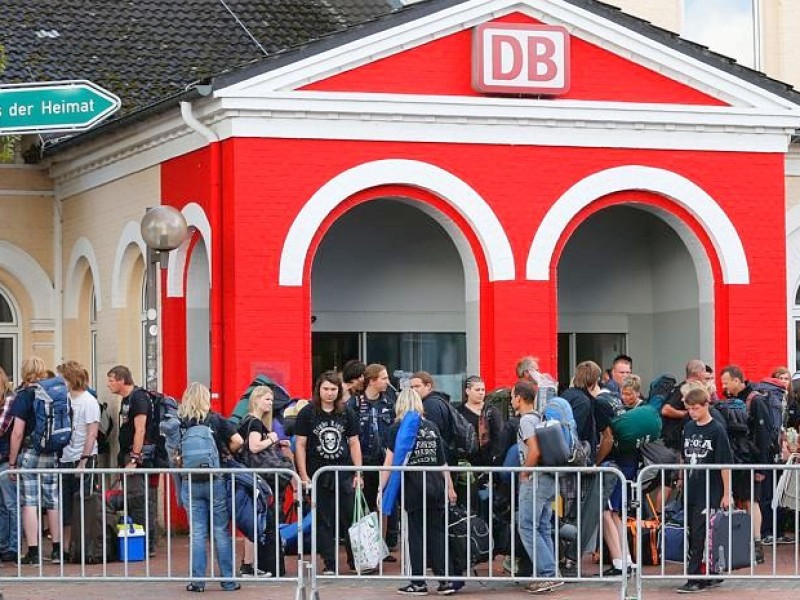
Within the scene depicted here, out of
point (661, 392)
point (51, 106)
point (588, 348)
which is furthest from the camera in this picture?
point (588, 348)

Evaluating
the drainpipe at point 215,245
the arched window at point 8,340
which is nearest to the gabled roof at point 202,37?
the drainpipe at point 215,245

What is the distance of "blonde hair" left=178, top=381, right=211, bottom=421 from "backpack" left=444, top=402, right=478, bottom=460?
2143mm

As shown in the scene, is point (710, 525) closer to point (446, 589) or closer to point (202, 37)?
point (446, 589)

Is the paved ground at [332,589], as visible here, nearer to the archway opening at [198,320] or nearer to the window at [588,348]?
the archway opening at [198,320]

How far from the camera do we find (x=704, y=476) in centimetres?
1554

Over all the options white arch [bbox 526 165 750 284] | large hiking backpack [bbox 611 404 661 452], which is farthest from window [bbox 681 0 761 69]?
large hiking backpack [bbox 611 404 661 452]

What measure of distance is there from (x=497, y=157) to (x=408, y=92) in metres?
1.20

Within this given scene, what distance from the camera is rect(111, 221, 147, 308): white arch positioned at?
22.2 metres

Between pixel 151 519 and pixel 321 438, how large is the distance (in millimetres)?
2310

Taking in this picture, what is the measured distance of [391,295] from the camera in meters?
23.8

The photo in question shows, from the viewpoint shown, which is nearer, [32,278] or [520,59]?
[520,59]

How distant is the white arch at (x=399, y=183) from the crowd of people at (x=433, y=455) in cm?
161

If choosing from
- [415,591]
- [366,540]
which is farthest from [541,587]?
[366,540]

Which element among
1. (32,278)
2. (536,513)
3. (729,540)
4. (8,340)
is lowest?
(729,540)
